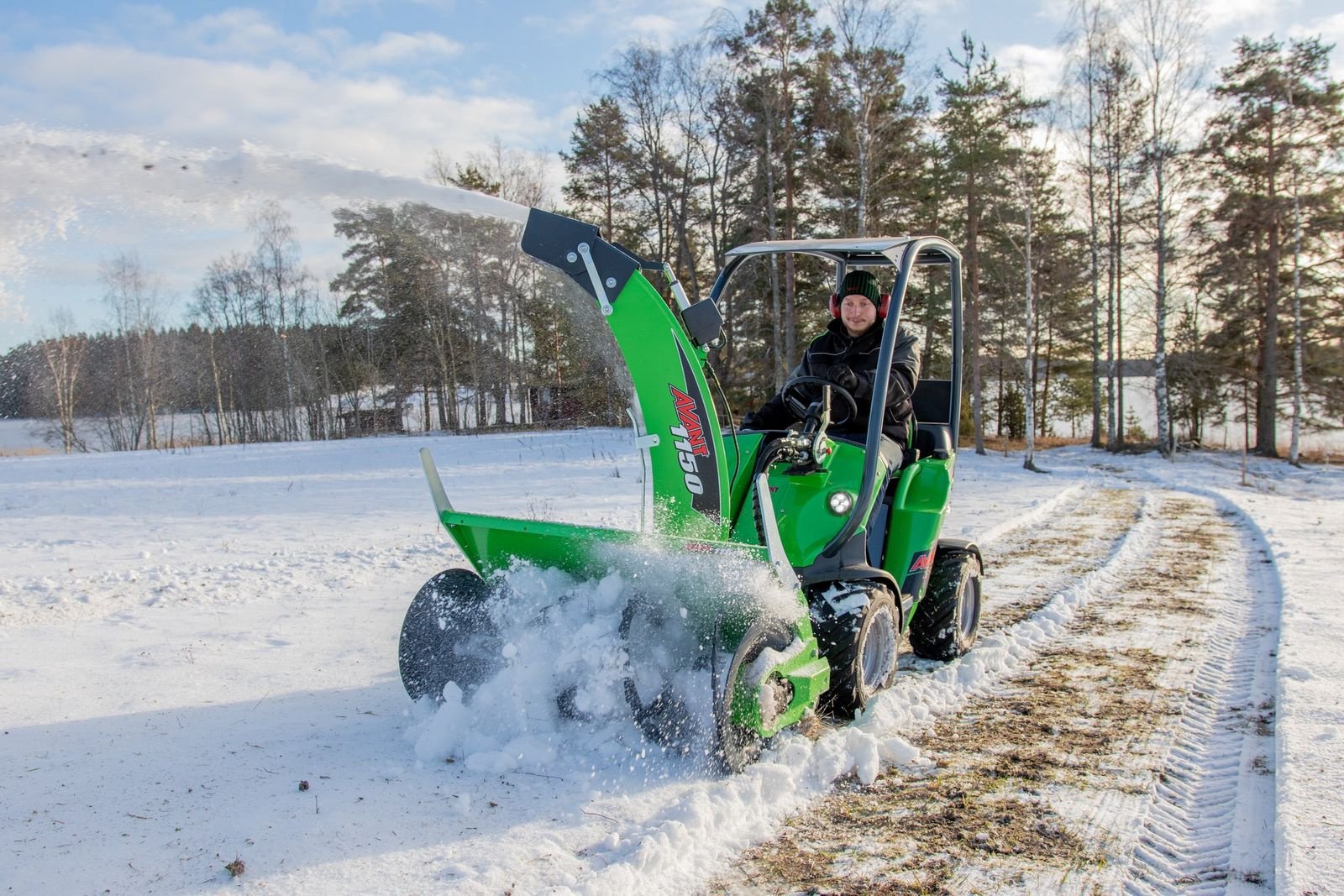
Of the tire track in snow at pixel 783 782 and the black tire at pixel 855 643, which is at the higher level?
the black tire at pixel 855 643

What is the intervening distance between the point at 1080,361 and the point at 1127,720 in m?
36.6

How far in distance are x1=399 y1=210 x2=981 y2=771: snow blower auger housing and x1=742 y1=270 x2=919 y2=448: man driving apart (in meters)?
0.24

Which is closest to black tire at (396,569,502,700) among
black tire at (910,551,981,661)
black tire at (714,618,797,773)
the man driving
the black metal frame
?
black tire at (714,618,797,773)

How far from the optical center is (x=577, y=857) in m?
2.67

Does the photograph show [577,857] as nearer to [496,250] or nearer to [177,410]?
[496,250]

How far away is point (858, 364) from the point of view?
15.3ft

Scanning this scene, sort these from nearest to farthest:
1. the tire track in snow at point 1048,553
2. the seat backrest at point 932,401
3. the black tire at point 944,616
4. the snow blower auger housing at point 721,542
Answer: the snow blower auger housing at point 721,542 < the black tire at point 944,616 < the seat backrest at point 932,401 < the tire track in snow at point 1048,553

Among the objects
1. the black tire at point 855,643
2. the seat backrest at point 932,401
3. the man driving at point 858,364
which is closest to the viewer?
the black tire at point 855,643

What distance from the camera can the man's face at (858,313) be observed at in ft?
15.7

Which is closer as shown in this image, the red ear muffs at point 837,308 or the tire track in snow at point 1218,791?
the tire track in snow at point 1218,791

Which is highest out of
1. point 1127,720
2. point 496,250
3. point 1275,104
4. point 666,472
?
point 1275,104

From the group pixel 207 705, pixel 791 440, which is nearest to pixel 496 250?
pixel 791 440

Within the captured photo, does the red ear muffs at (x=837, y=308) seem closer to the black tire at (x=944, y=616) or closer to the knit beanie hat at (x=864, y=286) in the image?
the knit beanie hat at (x=864, y=286)

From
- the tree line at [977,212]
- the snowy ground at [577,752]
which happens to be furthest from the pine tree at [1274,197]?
the snowy ground at [577,752]
